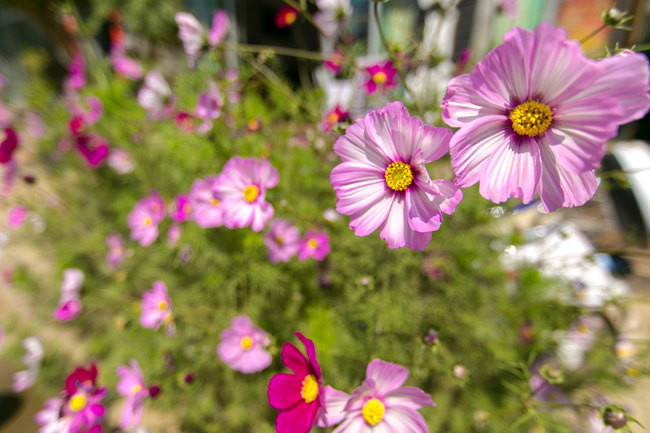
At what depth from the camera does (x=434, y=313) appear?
945 millimetres

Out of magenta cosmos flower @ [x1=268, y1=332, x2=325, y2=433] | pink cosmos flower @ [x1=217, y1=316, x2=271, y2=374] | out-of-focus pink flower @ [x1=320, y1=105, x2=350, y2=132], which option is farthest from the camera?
pink cosmos flower @ [x1=217, y1=316, x2=271, y2=374]

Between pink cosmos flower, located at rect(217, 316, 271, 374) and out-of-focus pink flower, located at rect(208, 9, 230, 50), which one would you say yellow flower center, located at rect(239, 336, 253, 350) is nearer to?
pink cosmos flower, located at rect(217, 316, 271, 374)

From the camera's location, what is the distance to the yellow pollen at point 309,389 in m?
0.42

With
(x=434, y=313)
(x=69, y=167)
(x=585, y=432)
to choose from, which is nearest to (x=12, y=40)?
(x=69, y=167)

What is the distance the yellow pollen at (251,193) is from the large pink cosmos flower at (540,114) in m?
0.49

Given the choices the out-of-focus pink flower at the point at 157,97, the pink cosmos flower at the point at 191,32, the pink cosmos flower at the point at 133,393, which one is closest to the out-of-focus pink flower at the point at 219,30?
the pink cosmos flower at the point at 191,32

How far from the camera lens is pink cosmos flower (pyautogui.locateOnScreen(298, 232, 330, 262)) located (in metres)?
0.84

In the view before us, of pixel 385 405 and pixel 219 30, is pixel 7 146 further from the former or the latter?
pixel 385 405

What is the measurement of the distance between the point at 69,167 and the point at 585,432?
2.66 metres

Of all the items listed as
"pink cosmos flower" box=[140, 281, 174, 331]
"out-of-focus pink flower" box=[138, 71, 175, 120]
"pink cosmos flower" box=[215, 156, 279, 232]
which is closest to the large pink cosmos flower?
"pink cosmos flower" box=[215, 156, 279, 232]

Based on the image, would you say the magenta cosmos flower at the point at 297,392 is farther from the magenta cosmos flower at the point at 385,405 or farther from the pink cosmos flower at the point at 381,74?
the pink cosmos flower at the point at 381,74

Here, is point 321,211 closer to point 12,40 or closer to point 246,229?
point 246,229

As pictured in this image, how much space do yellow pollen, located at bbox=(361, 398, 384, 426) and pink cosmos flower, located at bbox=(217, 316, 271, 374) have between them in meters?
0.42

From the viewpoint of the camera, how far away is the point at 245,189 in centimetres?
73
